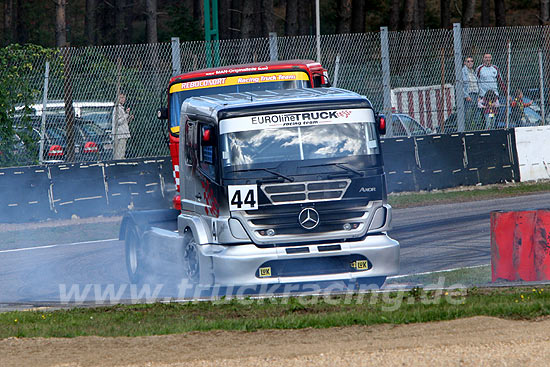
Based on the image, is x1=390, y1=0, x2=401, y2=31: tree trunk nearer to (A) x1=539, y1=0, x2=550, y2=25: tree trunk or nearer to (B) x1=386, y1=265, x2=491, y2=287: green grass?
(A) x1=539, y1=0, x2=550, y2=25: tree trunk

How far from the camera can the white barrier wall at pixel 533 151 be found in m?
19.2

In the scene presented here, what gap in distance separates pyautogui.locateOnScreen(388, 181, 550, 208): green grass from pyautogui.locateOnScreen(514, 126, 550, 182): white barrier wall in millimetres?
317

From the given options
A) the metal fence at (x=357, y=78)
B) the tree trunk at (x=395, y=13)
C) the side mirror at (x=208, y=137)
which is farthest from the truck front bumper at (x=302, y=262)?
the tree trunk at (x=395, y=13)

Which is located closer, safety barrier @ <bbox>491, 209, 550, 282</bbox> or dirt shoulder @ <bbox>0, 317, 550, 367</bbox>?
dirt shoulder @ <bbox>0, 317, 550, 367</bbox>

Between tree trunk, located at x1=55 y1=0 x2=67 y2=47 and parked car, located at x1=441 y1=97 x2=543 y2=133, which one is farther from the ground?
tree trunk, located at x1=55 y1=0 x2=67 y2=47

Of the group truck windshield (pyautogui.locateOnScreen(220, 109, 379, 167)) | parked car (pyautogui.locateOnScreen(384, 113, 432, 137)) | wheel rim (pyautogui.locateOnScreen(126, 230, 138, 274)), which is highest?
truck windshield (pyautogui.locateOnScreen(220, 109, 379, 167))

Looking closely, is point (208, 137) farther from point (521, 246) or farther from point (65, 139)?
point (65, 139)

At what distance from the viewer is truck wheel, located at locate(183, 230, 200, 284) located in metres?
9.83

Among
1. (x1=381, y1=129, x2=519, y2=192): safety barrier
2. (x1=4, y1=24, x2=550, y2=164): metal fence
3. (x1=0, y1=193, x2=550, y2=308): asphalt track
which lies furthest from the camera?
(x1=381, y1=129, x2=519, y2=192): safety barrier

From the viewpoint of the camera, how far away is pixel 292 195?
9.23 metres

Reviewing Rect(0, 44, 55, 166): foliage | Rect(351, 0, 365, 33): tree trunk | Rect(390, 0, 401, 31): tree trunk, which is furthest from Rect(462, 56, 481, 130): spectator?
Rect(351, 0, 365, 33): tree trunk

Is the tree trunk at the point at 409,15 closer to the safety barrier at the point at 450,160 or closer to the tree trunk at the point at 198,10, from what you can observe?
the safety barrier at the point at 450,160

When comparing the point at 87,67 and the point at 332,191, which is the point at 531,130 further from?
the point at 332,191

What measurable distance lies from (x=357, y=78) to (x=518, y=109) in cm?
438
